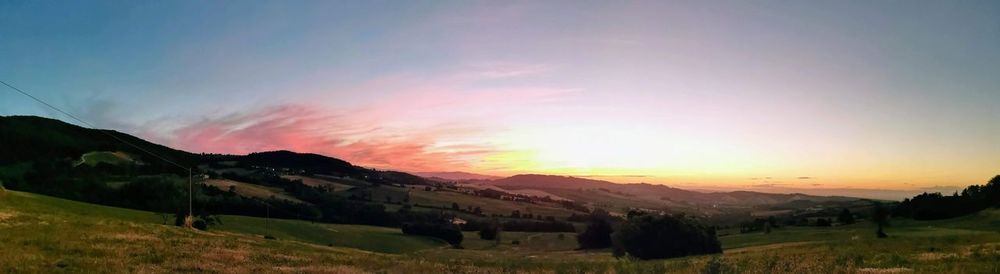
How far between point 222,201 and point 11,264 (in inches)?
5508

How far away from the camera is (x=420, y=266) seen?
29297mm

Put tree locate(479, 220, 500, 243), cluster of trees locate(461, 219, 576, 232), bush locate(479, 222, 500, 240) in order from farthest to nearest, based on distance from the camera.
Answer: cluster of trees locate(461, 219, 576, 232) → bush locate(479, 222, 500, 240) → tree locate(479, 220, 500, 243)

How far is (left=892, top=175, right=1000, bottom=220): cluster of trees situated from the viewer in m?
113

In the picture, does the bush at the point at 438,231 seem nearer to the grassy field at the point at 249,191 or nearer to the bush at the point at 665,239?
the grassy field at the point at 249,191

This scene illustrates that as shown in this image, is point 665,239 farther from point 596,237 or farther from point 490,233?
point 490,233

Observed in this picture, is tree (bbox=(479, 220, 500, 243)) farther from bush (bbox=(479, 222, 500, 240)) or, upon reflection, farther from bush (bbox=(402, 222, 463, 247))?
bush (bbox=(402, 222, 463, 247))

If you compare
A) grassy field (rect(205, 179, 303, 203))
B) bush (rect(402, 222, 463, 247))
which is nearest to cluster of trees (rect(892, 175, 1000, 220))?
bush (rect(402, 222, 463, 247))

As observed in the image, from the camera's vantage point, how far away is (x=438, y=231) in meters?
147

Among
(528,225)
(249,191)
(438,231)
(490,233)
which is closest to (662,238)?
(490,233)

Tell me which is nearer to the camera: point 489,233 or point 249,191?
point 489,233

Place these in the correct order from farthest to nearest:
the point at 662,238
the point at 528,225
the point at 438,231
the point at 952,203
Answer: the point at 528,225
the point at 438,231
the point at 952,203
the point at 662,238

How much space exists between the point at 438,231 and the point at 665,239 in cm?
7492

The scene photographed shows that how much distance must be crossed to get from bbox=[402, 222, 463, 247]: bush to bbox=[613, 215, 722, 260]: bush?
65473mm

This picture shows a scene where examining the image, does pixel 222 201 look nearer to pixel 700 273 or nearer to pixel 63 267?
pixel 63 267
